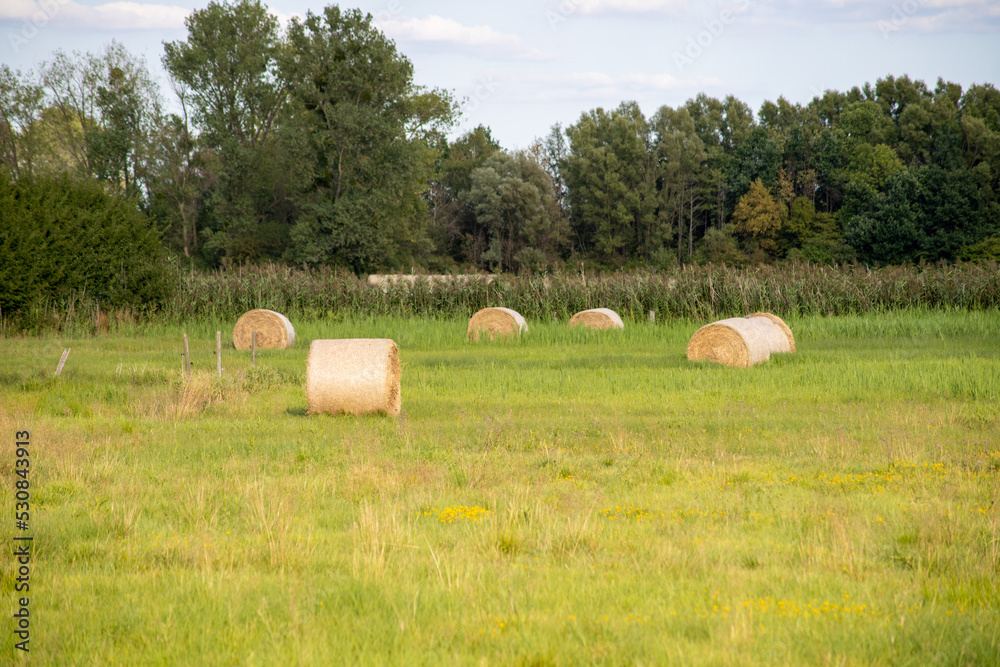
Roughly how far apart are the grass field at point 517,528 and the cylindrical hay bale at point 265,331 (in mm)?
9513

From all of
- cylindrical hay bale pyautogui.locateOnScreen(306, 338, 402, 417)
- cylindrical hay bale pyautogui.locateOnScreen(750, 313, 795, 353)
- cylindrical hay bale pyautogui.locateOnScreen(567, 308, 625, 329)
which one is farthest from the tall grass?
cylindrical hay bale pyautogui.locateOnScreen(306, 338, 402, 417)

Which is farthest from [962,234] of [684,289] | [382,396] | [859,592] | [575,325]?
[859,592]

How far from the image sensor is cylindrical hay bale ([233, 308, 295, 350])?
22750mm

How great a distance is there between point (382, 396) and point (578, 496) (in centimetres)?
518

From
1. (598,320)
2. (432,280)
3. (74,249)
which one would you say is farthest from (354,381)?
(74,249)

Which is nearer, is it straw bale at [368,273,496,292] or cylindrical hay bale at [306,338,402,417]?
cylindrical hay bale at [306,338,402,417]

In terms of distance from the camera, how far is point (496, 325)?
22859mm

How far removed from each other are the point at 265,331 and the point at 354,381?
1203 centimetres

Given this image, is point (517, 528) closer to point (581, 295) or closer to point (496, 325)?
point (496, 325)

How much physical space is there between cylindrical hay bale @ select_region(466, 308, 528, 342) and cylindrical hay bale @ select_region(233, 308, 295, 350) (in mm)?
4903

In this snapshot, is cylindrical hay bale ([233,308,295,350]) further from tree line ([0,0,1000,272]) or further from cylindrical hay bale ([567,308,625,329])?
tree line ([0,0,1000,272])

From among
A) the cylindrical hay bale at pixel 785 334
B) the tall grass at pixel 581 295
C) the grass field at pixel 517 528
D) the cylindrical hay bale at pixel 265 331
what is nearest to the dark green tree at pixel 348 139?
the tall grass at pixel 581 295

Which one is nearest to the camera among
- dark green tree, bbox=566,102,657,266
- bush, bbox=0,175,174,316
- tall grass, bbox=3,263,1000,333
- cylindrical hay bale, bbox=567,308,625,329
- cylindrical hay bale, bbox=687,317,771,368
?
cylindrical hay bale, bbox=687,317,771,368

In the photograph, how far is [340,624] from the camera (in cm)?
455
